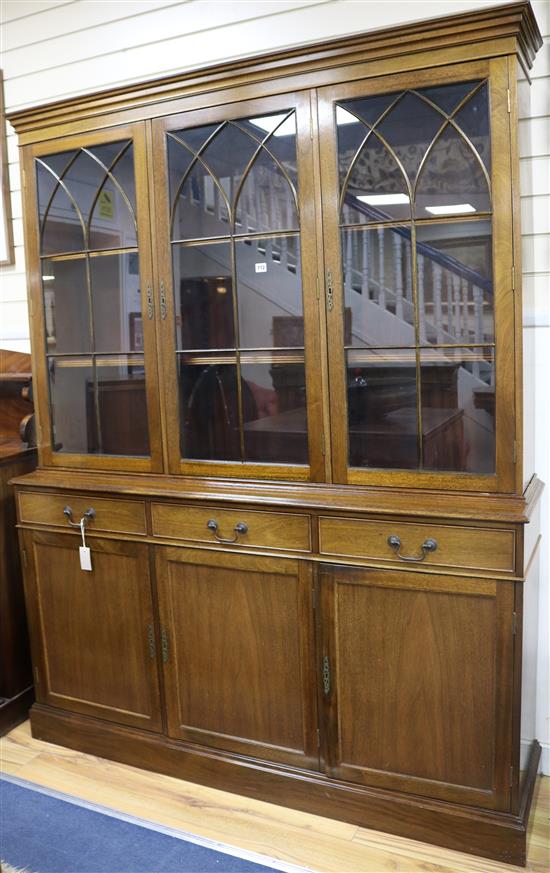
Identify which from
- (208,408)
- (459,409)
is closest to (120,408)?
(208,408)

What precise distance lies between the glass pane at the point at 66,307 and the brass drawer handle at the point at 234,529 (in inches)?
28.7

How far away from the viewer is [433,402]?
2.02 metres

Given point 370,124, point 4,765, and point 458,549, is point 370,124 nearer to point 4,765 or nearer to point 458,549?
point 458,549

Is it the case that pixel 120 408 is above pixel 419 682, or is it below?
above

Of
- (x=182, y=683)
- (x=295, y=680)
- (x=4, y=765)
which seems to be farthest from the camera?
(x=4, y=765)

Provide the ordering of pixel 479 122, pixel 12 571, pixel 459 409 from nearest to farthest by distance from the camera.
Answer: pixel 479 122
pixel 459 409
pixel 12 571

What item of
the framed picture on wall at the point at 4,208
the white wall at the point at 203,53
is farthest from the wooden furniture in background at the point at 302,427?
the framed picture on wall at the point at 4,208

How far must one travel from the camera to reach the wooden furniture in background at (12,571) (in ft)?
9.21

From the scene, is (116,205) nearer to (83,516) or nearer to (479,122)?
(83,516)

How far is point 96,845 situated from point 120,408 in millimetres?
1297

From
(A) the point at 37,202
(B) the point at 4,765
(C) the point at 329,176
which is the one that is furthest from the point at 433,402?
(B) the point at 4,765

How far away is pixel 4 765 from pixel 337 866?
122 cm

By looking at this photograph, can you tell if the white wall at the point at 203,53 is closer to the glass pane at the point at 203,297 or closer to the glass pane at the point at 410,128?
the glass pane at the point at 410,128

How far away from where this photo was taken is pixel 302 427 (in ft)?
7.16
